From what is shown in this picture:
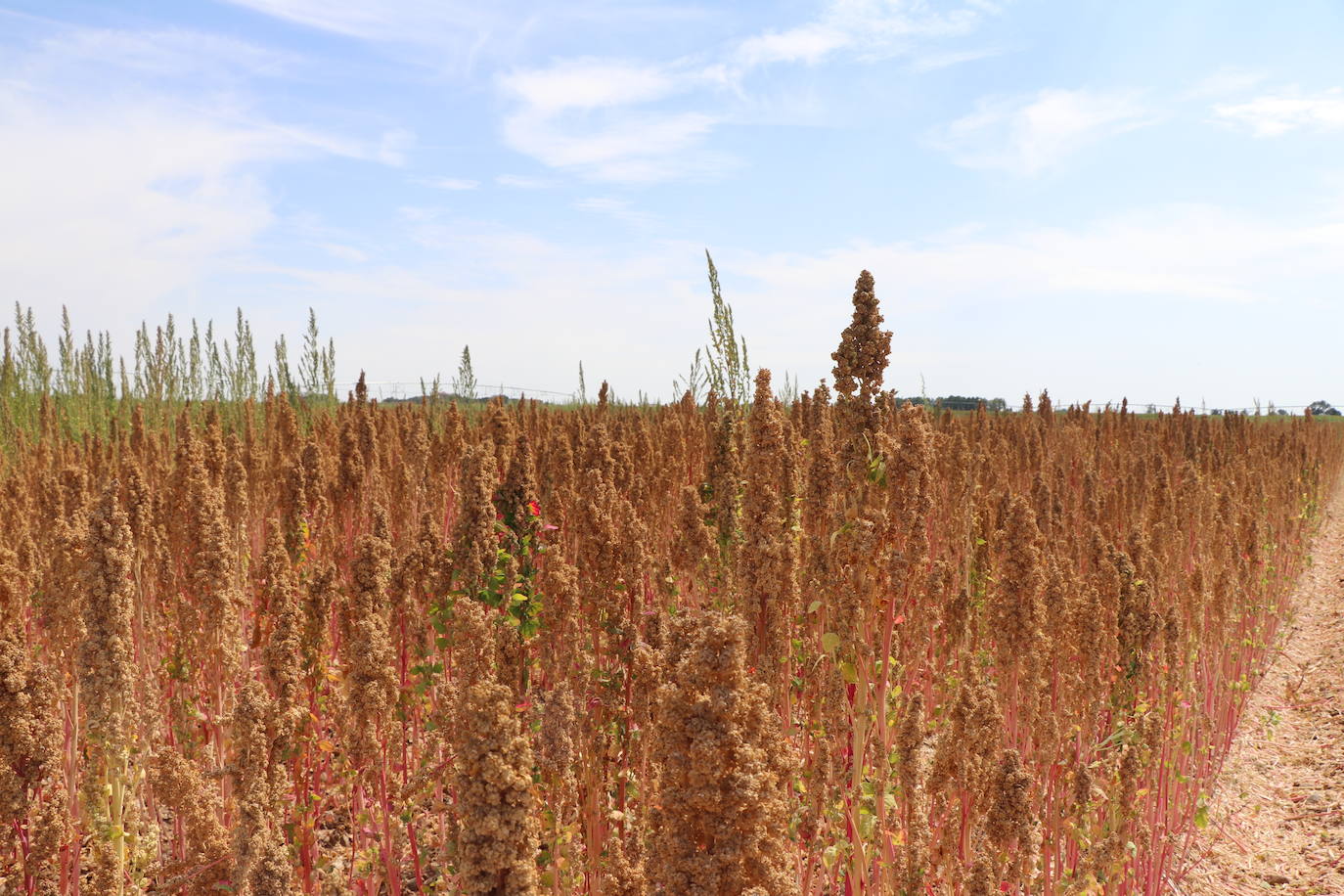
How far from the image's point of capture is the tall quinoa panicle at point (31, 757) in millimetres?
2516

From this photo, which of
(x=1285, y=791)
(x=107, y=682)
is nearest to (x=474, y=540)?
(x=107, y=682)

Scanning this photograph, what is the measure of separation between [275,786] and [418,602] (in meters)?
1.87

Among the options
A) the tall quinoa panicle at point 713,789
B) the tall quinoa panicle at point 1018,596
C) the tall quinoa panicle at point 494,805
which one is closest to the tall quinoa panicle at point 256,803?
the tall quinoa panicle at point 494,805

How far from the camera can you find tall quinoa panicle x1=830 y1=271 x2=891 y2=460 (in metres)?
2.86

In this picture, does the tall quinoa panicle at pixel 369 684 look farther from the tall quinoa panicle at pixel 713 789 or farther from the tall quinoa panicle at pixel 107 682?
the tall quinoa panicle at pixel 713 789

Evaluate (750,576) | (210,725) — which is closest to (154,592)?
(210,725)

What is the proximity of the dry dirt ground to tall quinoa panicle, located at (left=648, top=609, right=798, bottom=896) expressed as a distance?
158 inches

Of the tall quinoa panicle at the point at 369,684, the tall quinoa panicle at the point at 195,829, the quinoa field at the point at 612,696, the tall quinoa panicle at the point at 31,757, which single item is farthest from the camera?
the tall quinoa panicle at the point at 369,684

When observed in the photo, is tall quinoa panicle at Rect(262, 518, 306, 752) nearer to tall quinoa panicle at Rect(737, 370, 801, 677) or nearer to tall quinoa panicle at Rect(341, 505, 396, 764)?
tall quinoa panicle at Rect(341, 505, 396, 764)

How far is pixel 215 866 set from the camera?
7.38ft

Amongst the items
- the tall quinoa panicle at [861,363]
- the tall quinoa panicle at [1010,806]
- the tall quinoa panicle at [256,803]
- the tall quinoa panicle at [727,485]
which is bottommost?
the tall quinoa panicle at [1010,806]

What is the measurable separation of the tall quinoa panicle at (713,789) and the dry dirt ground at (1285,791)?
401cm

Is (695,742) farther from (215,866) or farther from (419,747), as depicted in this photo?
(419,747)

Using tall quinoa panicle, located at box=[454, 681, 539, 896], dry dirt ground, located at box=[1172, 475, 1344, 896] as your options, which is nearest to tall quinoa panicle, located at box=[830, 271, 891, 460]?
tall quinoa panicle, located at box=[454, 681, 539, 896]
